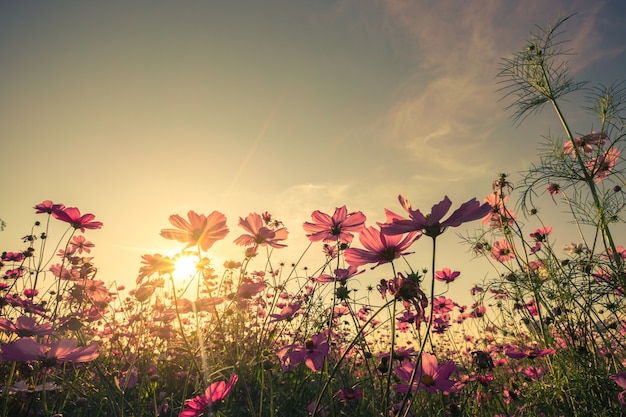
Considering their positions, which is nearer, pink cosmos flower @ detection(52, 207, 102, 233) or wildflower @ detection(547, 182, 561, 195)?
pink cosmos flower @ detection(52, 207, 102, 233)

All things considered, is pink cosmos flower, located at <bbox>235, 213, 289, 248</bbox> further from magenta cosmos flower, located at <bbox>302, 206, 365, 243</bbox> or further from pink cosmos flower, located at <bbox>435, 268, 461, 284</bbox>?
pink cosmos flower, located at <bbox>435, 268, 461, 284</bbox>

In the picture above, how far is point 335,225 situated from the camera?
1568mm

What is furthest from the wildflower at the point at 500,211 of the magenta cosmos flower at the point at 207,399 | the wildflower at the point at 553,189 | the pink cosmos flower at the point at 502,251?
the magenta cosmos flower at the point at 207,399

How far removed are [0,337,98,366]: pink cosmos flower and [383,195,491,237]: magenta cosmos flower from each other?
36.0 inches

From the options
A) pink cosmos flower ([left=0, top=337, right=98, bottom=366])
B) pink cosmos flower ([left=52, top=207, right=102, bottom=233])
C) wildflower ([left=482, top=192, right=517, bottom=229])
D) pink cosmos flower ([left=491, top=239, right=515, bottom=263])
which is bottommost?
pink cosmos flower ([left=0, top=337, right=98, bottom=366])

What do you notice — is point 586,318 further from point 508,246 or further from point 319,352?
point 319,352

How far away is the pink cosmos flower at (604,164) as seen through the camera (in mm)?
2123

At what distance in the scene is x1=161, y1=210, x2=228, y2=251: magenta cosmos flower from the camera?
1397mm

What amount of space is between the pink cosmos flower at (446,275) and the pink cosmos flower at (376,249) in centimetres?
134

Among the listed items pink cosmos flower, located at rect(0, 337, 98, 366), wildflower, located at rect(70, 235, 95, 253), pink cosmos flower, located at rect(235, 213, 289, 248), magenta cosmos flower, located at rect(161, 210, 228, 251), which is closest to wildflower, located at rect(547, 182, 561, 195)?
pink cosmos flower, located at rect(235, 213, 289, 248)

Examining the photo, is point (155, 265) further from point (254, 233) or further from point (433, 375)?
point (433, 375)

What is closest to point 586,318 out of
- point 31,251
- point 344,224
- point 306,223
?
point 344,224

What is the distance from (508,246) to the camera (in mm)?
2348

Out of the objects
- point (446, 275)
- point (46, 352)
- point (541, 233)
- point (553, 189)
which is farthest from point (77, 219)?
point (553, 189)
